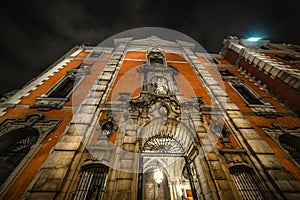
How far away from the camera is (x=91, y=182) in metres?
5.32

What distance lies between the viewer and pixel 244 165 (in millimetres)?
6082

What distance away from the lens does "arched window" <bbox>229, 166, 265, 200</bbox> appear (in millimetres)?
5418

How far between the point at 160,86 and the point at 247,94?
20.0ft

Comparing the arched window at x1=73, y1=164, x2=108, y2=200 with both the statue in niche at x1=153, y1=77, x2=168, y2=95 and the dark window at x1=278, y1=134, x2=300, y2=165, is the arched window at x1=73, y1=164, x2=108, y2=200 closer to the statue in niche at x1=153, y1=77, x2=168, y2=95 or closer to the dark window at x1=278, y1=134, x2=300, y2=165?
the statue in niche at x1=153, y1=77, x2=168, y2=95

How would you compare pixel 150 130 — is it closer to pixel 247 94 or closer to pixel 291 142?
pixel 291 142

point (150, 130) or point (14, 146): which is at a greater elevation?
point (150, 130)

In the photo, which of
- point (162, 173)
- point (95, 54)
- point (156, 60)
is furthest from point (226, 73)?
point (95, 54)

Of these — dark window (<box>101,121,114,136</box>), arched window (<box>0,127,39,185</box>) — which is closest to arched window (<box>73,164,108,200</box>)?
dark window (<box>101,121,114,136</box>)

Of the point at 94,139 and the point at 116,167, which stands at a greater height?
the point at 94,139

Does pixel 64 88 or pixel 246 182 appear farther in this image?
pixel 64 88

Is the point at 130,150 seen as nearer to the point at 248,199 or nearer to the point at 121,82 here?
the point at 248,199

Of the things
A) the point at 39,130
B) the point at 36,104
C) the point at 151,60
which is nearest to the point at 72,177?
the point at 39,130

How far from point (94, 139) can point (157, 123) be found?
112 inches

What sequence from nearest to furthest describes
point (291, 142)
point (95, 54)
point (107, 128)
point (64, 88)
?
1. point (107, 128)
2. point (291, 142)
3. point (64, 88)
4. point (95, 54)
